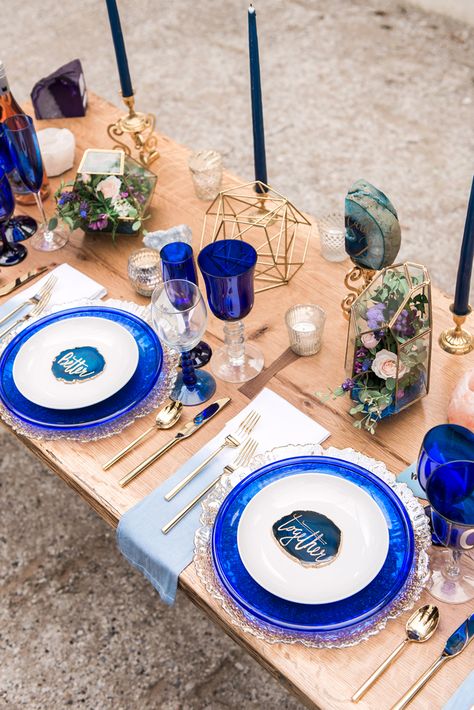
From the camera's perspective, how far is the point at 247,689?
1.75 m

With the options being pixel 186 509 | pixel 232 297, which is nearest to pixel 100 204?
pixel 232 297

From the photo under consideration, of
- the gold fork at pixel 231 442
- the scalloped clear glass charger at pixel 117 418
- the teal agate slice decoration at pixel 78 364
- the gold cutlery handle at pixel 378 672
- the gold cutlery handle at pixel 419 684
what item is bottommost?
the gold cutlery handle at pixel 419 684

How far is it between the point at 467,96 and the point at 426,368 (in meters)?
2.48

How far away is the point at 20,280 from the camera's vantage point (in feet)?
5.17

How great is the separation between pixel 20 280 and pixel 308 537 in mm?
823

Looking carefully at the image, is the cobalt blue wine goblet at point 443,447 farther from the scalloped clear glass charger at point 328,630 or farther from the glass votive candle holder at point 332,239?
the glass votive candle holder at point 332,239

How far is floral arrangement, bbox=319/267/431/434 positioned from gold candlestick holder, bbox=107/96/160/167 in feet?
2.60

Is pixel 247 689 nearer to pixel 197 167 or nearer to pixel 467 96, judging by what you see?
pixel 197 167

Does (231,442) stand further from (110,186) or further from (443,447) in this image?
(110,186)

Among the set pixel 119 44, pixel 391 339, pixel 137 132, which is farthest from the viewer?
pixel 137 132

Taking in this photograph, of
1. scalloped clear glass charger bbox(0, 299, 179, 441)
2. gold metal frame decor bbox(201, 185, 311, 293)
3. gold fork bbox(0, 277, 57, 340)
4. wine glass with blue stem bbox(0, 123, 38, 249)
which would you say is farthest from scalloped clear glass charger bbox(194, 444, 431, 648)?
wine glass with blue stem bbox(0, 123, 38, 249)

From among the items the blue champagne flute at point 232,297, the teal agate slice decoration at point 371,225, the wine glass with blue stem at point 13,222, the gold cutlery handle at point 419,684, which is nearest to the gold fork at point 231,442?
the blue champagne flute at point 232,297

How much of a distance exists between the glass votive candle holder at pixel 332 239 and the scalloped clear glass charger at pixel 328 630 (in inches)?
19.3

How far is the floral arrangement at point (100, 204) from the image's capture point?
1.60 metres
